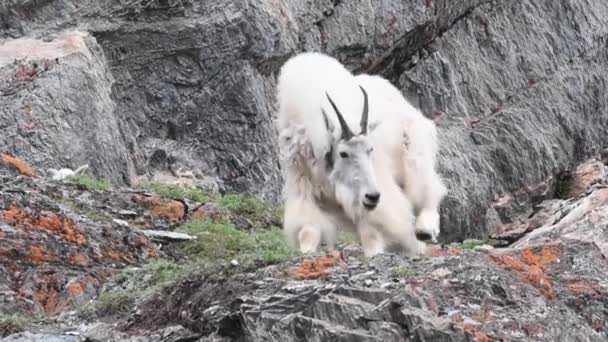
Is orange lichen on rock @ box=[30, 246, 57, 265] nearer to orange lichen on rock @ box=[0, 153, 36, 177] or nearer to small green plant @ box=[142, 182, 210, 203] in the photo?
orange lichen on rock @ box=[0, 153, 36, 177]

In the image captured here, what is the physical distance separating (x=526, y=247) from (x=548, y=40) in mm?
19726

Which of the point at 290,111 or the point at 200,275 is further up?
the point at 290,111

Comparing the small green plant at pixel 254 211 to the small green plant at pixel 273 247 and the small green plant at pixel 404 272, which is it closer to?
the small green plant at pixel 273 247

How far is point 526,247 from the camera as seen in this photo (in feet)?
26.8

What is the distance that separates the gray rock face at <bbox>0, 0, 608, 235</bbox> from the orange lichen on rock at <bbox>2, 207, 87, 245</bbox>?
501 cm

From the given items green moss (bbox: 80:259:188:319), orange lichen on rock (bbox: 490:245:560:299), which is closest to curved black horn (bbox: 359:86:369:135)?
green moss (bbox: 80:259:188:319)

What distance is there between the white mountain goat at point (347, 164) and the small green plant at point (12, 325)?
2248 millimetres

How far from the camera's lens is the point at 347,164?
9508 millimetres

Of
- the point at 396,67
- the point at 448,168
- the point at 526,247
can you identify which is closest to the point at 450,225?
the point at 448,168

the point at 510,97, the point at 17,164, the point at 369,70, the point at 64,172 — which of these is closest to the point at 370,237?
the point at 17,164

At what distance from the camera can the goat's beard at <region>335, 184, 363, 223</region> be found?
943cm

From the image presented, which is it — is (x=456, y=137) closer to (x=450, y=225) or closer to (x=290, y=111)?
(x=450, y=225)

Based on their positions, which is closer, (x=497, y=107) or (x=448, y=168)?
(x=448, y=168)

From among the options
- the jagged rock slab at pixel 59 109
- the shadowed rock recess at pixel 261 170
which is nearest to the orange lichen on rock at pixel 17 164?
the shadowed rock recess at pixel 261 170
